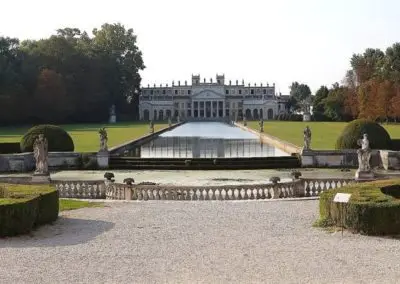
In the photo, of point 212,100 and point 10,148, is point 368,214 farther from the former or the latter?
point 212,100

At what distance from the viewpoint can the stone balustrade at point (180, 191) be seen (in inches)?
546

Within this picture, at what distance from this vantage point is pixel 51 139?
24.3m

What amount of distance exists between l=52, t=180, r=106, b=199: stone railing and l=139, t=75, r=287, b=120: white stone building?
341 ft

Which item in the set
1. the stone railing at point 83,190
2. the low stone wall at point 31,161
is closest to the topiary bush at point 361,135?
the low stone wall at point 31,161

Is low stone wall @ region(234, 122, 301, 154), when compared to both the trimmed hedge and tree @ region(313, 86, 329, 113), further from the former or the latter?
tree @ region(313, 86, 329, 113)

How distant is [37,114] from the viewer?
6312cm

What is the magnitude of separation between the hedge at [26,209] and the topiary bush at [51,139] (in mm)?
13404

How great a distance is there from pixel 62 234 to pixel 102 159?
13.7 metres

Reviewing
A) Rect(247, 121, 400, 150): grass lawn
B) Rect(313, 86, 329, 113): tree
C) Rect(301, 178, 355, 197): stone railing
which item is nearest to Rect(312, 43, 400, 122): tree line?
Rect(313, 86, 329, 113): tree

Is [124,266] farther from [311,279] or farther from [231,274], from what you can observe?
[311,279]

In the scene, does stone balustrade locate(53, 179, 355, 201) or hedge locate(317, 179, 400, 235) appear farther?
stone balustrade locate(53, 179, 355, 201)

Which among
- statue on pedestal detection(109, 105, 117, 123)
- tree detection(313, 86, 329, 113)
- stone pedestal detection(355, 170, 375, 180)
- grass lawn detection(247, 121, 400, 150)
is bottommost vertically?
stone pedestal detection(355, 170, 375, 180)

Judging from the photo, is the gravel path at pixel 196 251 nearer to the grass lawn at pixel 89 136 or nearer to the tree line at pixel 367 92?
the grass lawn at pixel 89 136

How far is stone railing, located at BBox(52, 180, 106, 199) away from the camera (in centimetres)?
1506
